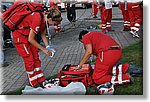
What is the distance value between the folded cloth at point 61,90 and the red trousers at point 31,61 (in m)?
0.22

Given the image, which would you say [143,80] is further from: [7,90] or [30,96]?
[7,90]

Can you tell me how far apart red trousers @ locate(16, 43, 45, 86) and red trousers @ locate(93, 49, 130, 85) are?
56 centimetres

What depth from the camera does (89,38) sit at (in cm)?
397

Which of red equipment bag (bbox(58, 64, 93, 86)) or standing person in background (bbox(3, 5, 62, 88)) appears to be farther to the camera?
red equipment bag (bbox(58, 64, 93, 86))

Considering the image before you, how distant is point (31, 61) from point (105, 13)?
5.69 feet

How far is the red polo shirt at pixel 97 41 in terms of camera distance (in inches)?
156

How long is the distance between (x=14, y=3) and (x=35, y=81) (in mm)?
789

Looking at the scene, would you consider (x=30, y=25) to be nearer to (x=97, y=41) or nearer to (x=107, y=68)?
(x=97, y=41)

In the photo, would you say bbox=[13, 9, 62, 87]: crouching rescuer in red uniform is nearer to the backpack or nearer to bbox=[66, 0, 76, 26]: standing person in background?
the backpack

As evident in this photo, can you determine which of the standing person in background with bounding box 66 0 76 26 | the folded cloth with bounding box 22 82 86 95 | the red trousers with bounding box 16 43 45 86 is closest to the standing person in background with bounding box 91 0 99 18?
the standing person in background with bounding box 66 0 76 26

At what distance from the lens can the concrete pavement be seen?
434 cm

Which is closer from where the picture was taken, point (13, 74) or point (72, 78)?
point (72, 78)

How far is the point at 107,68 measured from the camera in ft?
13.3

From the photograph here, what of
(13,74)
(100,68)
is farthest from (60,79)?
(13,74)
